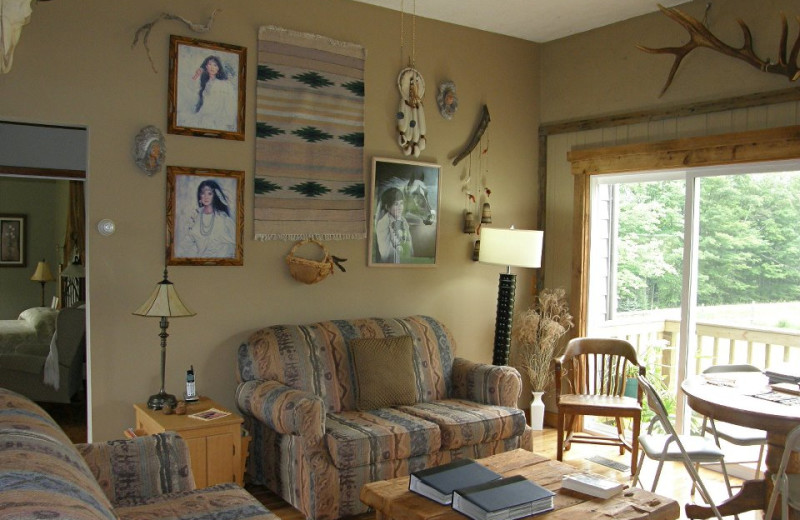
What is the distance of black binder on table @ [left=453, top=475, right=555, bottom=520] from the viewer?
2514 mm

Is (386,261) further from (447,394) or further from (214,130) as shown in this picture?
(214,130)

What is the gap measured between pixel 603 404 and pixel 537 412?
1.05 m

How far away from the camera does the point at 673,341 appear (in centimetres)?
488

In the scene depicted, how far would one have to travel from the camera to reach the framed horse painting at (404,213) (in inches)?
192

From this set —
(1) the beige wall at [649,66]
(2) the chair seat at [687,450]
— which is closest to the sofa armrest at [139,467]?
(2) the chair seat at [687,450]

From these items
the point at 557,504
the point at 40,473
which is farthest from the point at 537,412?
the point at 40,473

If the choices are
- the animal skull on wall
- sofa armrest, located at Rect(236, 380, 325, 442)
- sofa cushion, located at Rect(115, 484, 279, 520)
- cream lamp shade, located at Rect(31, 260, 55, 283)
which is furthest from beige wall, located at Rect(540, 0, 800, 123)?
cream lamp shade, located at Rect(31, 260, 55, 283)

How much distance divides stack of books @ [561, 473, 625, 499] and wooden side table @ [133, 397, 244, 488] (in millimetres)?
1659

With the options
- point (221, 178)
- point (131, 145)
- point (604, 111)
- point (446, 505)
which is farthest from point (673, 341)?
point (131, 145)

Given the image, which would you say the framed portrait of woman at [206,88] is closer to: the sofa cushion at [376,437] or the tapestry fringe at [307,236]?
the tapestry fringe at [307,236]

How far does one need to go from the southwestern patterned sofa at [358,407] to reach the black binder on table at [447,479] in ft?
2.66

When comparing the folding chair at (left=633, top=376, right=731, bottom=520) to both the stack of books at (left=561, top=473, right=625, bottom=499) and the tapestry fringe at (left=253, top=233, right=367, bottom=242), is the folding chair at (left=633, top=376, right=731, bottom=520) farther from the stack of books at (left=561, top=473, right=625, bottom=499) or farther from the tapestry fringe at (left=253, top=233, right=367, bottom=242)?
the tapestry fringe at (left=253, top=233, right=367, bottom=242)

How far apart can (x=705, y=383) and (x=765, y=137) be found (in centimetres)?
165

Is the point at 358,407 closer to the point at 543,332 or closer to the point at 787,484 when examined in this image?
the point at 543,332
